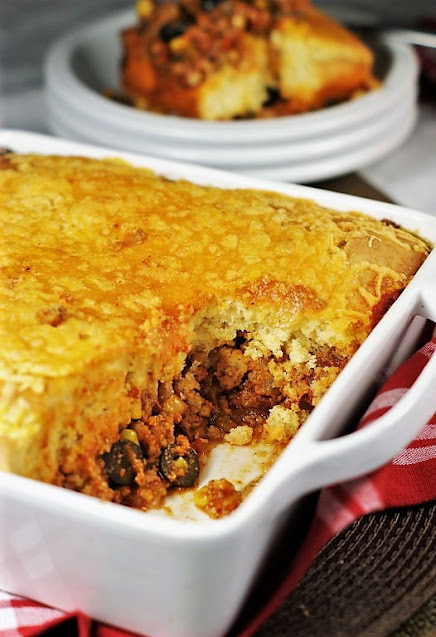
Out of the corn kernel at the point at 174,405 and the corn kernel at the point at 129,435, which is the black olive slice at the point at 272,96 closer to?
the corn kernel at the point at 174,405

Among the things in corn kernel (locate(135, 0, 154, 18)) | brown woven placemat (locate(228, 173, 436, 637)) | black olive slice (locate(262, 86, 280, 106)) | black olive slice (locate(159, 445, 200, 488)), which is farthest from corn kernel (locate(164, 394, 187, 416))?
corn kernel (locate(135, 0, 154, 18))

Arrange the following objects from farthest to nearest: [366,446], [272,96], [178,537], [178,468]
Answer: [272,96]
[178,468]
[366,446]
[178,537]

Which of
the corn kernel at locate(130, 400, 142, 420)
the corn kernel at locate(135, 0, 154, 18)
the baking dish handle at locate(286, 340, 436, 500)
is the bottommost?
the corn kernel at locate(130, 400, 142, 420)

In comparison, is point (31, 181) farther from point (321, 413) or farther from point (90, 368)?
point (321, 413)

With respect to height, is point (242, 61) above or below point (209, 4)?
below

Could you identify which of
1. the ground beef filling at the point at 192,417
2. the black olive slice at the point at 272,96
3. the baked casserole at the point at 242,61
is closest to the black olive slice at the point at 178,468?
the ground beef filling at the point at 192,417

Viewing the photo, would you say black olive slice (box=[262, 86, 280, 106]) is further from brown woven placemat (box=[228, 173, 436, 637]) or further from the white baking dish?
brown woven placemat (box=[228, 173, 436, 637])

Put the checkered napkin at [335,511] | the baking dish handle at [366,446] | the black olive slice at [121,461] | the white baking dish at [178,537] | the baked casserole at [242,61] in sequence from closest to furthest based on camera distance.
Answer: the white baking dish at [178,537], the baking dish handle at [366,446], the checkered napkin at [335,511], the black olive slice at [121,461], the baked casserole at [242,61]

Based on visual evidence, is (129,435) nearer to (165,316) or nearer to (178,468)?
(178,468)

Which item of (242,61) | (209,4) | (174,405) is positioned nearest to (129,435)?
(174,405)
